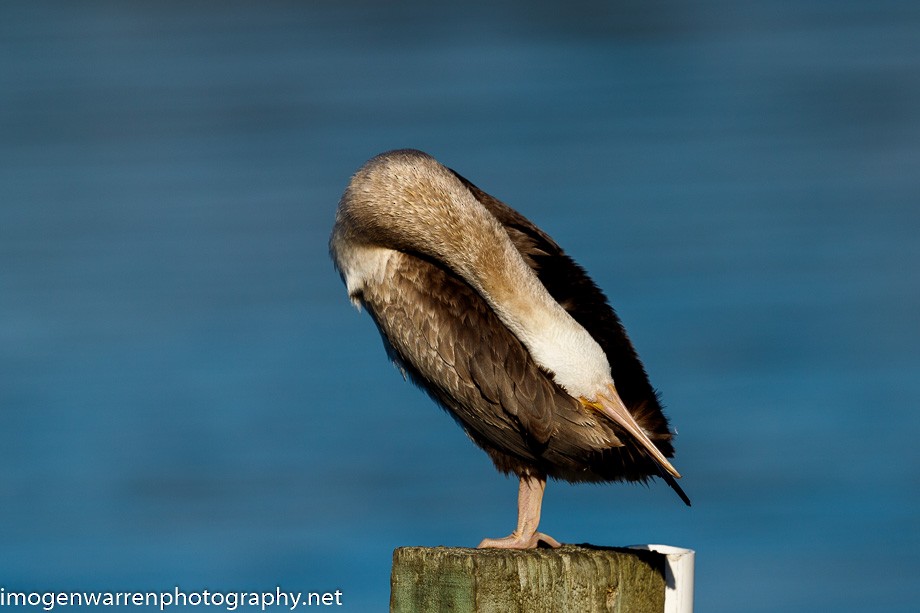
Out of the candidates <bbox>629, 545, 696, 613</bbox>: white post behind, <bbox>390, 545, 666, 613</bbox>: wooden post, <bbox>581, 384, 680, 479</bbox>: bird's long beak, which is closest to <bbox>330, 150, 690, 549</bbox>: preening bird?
<bbox>581, 384, 680, 479</bbox>: bird's long beak

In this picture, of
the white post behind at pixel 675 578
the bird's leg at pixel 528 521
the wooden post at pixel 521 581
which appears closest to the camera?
the wooden post at pixel 521 581

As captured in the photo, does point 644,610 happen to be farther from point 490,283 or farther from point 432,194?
point 432,194

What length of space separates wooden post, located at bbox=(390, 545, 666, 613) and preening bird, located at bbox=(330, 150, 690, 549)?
0.95 meters

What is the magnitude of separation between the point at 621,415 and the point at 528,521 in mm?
593

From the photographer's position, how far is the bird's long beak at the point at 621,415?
430 centimetres

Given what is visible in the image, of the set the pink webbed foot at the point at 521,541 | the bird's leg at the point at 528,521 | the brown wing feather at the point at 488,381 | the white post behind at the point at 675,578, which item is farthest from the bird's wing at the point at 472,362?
the white post behind at the point at 675,578

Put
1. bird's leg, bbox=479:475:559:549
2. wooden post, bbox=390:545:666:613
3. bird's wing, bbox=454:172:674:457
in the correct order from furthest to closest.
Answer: bird's wing, bbox=454:172:674:457
bird's leg, bbox=479:475:559:549
wooden post, bbox=390:545:666:613

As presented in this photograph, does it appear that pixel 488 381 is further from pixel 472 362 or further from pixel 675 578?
pixel 675 578

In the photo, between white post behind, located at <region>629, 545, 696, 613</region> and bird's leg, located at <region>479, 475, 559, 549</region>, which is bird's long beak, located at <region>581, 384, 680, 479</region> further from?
white post behind, located at <region>629, 545, 696, 613</region>

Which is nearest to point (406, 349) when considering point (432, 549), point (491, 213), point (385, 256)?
point (385, 256)

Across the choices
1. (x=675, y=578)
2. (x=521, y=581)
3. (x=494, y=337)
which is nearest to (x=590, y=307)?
(x=494, y=337)

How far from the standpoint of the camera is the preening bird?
4477 mm

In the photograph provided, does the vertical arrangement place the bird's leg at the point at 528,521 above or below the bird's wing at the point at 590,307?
below

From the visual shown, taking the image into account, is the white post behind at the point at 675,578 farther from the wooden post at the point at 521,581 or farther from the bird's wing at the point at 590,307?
the bird's wing at the point at 590,307
